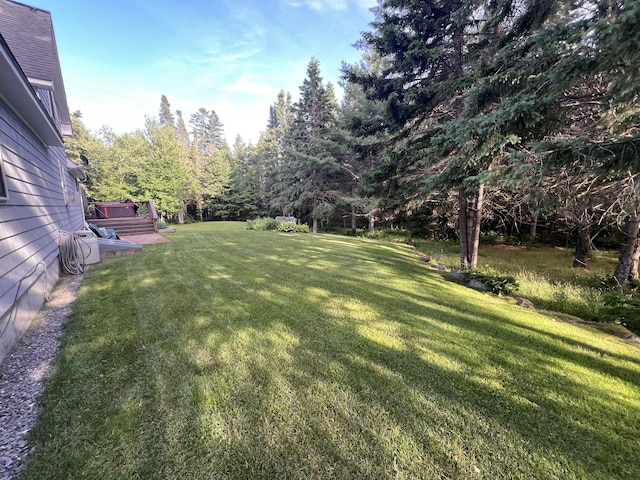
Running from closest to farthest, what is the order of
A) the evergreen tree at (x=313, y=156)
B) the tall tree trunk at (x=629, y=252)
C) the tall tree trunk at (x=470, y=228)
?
1. the tall tree trunk at (x=629, y=252)
2. the tall tree trunk at (x=470, y=228)
3. the evergreen tree at (x=313, y=156)

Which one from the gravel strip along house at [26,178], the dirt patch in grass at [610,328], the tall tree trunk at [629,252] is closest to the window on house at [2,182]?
the gravel strip along house at [26,178]

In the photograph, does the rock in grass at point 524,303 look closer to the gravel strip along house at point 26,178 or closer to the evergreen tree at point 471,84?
the evergreen tree at point 471,84

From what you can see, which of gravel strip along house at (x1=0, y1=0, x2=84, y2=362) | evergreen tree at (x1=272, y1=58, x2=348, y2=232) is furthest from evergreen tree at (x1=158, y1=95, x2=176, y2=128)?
gravel strip along house at (x1=0, y1=0, x2=84, y2=362)

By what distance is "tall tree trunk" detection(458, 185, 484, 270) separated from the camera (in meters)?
6.79

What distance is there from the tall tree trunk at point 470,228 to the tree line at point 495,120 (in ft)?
0.18

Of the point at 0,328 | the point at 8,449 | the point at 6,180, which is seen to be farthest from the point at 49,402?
the point at 6,180

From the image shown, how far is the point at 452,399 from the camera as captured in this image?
2035 mm

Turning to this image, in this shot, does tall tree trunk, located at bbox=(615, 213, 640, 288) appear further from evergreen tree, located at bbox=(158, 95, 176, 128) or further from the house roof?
evergreen tree, located at bbox=(158, 95, 176, 128)

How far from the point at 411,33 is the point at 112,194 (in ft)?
67.6

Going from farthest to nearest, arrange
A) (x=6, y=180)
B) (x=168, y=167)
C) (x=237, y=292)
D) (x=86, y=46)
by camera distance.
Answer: (x=168, y=167)
(x=86, y=46)
(x=237, y=292)
(x=6, y=180)

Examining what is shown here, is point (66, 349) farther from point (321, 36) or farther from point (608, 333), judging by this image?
point (321, 36)

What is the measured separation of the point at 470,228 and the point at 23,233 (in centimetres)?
927

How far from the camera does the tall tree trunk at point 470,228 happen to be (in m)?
6.79

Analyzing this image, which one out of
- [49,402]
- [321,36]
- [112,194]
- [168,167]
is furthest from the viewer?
[168,167]
